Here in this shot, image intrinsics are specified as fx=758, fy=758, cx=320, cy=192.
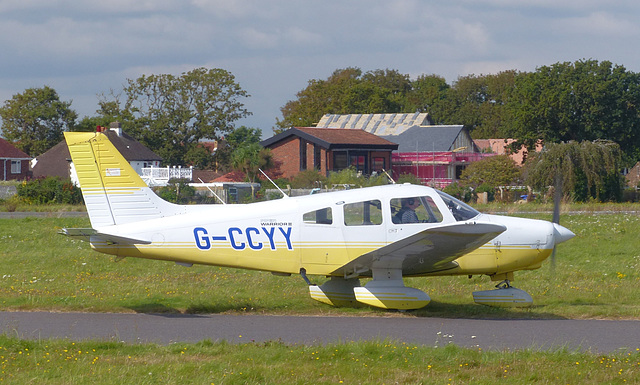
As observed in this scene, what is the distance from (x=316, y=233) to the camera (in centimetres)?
1201

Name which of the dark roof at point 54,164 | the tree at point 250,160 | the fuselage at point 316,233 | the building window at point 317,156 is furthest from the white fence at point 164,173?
the fuselage at point 316,233

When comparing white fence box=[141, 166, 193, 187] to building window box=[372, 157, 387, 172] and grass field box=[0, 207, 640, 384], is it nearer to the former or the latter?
building window box=[372, 157, 387, 172]

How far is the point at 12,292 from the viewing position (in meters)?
13.9

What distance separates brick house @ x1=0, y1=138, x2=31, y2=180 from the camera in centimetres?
6438

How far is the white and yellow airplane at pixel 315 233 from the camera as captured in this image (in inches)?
466

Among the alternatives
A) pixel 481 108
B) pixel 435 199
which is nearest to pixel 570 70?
pixel 481 108

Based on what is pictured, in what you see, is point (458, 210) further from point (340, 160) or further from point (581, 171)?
point (340, 160)

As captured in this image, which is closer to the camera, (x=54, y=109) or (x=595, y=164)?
(x=595, y=164)

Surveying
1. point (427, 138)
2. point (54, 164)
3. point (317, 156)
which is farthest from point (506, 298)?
point (54, 164)

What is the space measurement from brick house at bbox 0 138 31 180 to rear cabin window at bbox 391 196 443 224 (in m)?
58.7

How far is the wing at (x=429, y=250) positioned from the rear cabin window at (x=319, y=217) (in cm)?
77

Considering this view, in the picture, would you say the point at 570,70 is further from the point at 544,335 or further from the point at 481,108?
the point at 544,335

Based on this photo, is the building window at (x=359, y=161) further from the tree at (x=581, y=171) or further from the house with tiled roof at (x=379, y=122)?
the tree at (x=581, y=171)

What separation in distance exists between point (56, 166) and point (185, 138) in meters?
12.2
